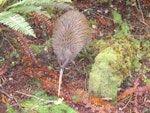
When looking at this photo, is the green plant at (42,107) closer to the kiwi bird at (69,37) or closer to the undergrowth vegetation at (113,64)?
the kiwi bird at (69,37)

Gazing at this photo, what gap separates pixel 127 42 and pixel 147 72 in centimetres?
54

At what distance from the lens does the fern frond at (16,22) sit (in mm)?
4375

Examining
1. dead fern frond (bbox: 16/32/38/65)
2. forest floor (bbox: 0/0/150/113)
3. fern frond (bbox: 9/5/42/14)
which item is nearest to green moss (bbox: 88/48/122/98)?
forest floor (bbox: 0/0/150/113)

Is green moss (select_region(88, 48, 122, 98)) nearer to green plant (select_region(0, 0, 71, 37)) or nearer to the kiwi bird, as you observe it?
the kiwi bird

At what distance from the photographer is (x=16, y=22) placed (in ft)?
14.7

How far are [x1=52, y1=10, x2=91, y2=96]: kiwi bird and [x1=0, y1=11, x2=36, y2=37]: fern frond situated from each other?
742 millimetres

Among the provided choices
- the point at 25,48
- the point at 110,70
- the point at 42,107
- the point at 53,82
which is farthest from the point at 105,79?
the point at 25,48

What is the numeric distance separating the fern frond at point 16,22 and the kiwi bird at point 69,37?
29.2 inches

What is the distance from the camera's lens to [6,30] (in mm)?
5867

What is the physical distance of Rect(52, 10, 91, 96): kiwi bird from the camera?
16.7 ft

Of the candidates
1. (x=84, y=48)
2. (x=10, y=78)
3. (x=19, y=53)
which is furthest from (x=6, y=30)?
(x=84, y=48)

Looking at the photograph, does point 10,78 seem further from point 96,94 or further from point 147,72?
point 147,72

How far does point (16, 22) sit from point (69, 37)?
2.89 ft

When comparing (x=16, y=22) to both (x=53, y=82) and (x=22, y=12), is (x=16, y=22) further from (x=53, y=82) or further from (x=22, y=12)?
(x=53, y=82)
